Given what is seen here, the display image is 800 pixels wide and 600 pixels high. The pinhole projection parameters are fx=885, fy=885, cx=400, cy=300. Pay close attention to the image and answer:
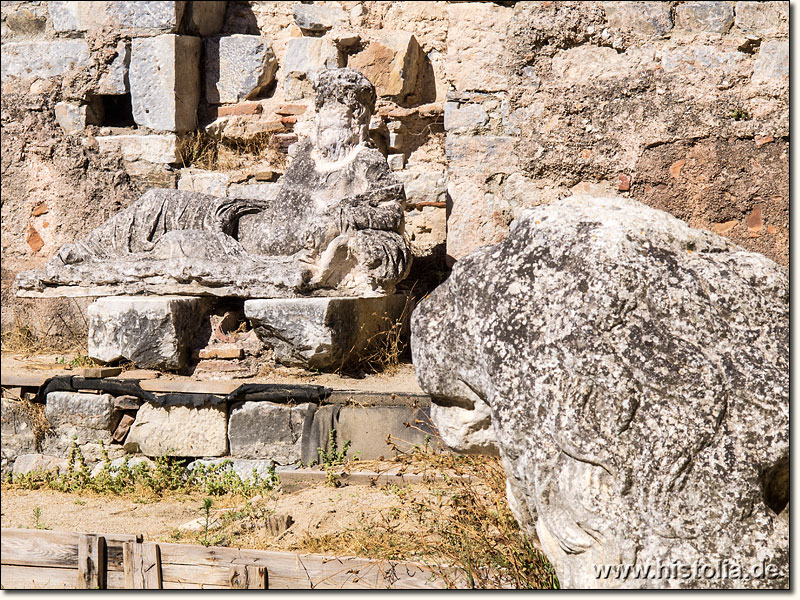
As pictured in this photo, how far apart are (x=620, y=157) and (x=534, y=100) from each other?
0.64 metres

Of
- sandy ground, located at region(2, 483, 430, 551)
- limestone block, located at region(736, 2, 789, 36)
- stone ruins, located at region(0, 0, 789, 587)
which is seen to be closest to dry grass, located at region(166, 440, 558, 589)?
sandy ground, located at region(2, 483, 430, 551)

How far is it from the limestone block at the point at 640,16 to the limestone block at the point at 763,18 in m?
0.39

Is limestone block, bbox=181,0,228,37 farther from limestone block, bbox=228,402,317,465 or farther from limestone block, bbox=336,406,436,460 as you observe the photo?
limestone block, bbox=336,406,436,460

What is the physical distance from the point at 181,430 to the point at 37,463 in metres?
0.90

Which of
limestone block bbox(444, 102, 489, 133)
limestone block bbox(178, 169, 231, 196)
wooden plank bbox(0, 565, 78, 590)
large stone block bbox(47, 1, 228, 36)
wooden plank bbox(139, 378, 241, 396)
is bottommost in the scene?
wooden plank bbox(0, 565, 78, 590)

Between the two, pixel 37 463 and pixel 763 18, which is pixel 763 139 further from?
pixel 37 463

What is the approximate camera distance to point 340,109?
535cm

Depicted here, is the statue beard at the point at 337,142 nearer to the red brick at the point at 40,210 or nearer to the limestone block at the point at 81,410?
the limestone block at the point at 81,410

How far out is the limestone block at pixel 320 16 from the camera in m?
6.67

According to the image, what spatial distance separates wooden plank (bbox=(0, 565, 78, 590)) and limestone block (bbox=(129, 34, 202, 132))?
412 centimetres

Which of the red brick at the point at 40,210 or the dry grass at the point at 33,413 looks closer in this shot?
the dry grass at the point at 33,413

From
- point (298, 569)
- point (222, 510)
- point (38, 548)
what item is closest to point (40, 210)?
point (222, 510)

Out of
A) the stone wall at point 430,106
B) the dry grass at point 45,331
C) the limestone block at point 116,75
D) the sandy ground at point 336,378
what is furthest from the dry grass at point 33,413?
the limestone block at point 116,75

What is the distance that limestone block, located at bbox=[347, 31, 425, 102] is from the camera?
632 cm
